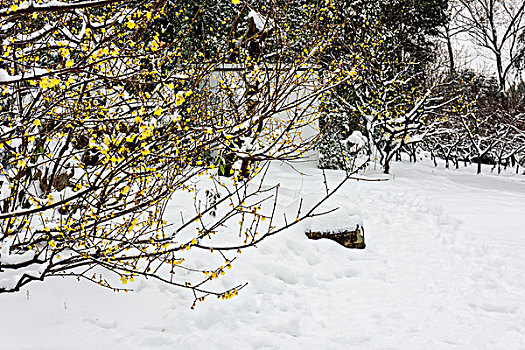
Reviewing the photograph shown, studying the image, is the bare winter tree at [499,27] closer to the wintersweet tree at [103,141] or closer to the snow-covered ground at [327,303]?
the snow-covered ground at [327,303]

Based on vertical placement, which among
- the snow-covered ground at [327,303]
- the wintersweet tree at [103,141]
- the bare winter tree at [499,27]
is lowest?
the snow-covered ground at [327,303]

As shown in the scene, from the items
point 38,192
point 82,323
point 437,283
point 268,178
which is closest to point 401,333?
point 437,283

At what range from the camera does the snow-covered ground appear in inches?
110

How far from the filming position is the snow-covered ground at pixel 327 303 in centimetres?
280

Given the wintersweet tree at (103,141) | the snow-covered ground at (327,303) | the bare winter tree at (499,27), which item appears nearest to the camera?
the wintersweet tree at (103,141)

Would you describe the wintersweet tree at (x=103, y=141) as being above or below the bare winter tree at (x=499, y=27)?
below

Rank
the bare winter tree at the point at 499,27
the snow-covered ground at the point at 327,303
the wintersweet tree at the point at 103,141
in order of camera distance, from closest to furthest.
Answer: the wintersweet tree at the point at 103,141 → the snow-covered ground at the point at 327,303 → the bare winter tree at the point at 499,27

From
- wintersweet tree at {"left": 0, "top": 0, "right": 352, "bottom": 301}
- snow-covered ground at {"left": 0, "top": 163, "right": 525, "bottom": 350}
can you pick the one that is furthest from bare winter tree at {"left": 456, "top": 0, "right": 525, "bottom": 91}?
wintersweet tree at {"left": 0, "top": 0, "right": 352, "bottom": 301}

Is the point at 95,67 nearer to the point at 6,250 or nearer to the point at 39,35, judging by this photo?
the point at 39,35

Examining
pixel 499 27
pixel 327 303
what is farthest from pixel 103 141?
pixel 499 27

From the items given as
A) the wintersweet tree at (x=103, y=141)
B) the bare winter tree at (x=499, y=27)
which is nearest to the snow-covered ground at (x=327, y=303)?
the wintersweet tree at (x=103, y=141)

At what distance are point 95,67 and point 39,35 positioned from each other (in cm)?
39

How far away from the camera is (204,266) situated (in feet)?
13.5

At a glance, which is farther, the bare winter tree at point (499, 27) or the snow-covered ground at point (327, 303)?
the bare winter tree at point (499, 27)
